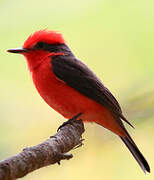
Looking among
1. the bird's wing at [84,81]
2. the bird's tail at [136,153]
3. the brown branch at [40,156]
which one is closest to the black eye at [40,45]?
the bird's wing at [84,81]

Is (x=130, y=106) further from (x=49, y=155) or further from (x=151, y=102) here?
(x=49, y=155)

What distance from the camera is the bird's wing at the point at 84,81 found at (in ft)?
13.2

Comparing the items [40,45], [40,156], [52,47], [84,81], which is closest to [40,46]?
[40,45]

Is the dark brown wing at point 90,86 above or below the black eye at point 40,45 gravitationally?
below

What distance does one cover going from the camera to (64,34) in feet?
15.8

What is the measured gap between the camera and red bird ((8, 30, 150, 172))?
12.9ft

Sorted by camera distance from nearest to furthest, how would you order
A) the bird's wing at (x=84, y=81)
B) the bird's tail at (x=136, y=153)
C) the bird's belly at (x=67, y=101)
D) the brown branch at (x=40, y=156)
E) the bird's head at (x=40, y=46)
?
the brown branch at (x=40, y=156) < the bird's tail at (x=136, y=153) < the bird's belly at (x=67, y=101) < the bird's wing at (x=84, y=81) < the bird's head at (x=40, y=46)

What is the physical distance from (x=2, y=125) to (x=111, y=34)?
1.58 meters

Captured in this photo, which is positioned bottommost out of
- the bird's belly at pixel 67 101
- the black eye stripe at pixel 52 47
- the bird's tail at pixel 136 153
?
the bird's tail at pixel 136 153

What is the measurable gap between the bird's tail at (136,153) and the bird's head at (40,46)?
1.13 meters

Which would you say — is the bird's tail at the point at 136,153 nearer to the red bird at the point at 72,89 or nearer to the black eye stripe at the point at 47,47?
the red bird at the point at 72,89

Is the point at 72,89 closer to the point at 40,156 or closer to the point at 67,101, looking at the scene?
the point at 67,101

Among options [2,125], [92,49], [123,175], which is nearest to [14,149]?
[2,125]

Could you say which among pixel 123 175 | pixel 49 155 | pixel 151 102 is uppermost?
pixel 151 102
